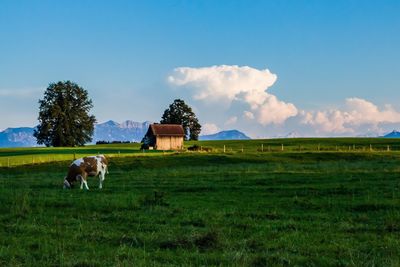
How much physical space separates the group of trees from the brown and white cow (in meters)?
79.4

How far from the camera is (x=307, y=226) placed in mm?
13281

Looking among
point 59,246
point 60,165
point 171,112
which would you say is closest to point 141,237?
point 59,246

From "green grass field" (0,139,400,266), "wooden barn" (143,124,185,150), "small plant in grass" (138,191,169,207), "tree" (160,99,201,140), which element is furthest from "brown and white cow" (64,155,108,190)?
"tree" (160,99,201,140)

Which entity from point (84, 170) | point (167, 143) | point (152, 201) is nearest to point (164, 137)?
point (167, 143)

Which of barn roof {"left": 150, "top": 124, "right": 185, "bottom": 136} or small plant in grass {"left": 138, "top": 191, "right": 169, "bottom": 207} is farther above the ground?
barn roof {"left": 150, "top": 124, "right": 185, "bottom": 136}

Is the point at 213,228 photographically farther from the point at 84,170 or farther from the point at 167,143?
the point at 167,143

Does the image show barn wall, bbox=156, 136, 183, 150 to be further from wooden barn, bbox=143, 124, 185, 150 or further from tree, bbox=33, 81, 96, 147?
tree, bbox=33, 81, 96, 147

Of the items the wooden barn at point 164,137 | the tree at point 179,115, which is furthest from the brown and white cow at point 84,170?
the tree at point 179,115

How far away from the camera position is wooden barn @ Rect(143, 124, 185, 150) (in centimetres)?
10200

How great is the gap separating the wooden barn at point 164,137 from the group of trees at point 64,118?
54.1 feet

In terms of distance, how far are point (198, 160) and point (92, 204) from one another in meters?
43.1

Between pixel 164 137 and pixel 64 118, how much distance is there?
24259mm

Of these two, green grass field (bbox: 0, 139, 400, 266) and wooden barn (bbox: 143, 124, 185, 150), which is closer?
green grass field (bbox: 0, 139, 400, 266)

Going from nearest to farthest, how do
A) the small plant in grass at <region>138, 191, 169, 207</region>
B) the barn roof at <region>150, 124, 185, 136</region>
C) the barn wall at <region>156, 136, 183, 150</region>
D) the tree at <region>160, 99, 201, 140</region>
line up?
the small plant in grass at <region>138, 191, 169, 207</region>
the barn roof at <region>150, 124, 185, 136</region>
the barn wall at <region>156, 136, 183, 150</region>
the tree at <region>160, 99, 201, 140</region>
